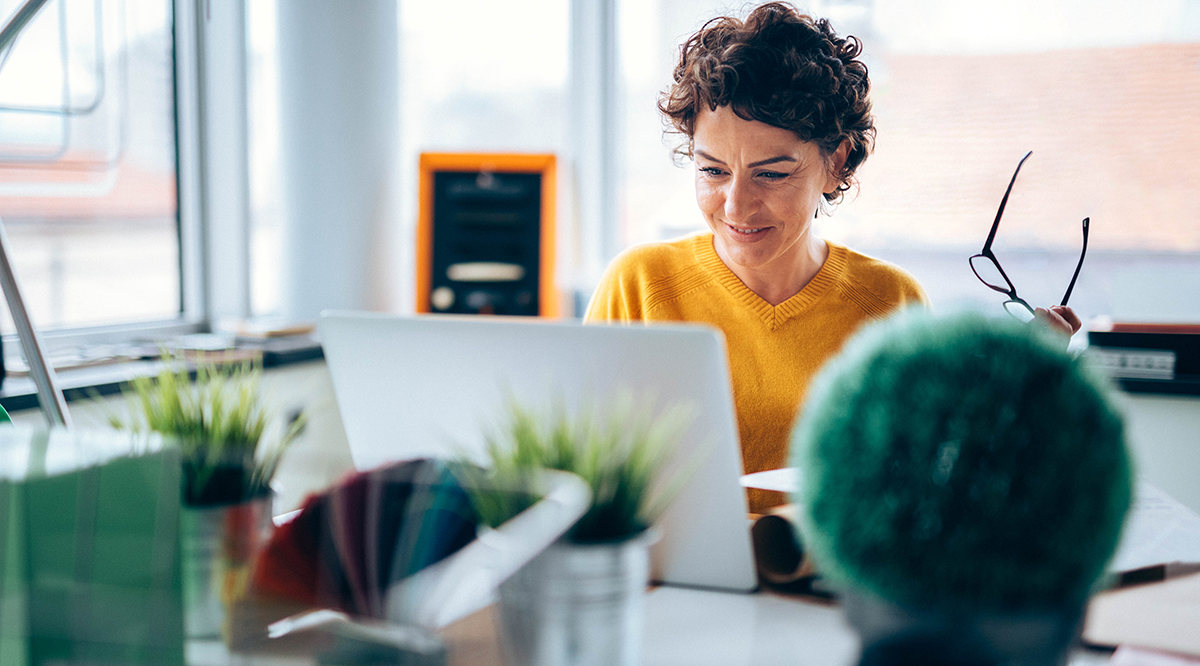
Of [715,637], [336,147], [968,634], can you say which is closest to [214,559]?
[715,637]

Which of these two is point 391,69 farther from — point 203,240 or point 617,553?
point 617,553

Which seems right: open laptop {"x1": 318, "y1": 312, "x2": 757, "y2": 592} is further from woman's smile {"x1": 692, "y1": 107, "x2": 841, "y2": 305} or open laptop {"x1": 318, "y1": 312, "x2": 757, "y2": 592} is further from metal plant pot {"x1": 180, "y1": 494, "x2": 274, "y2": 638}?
woman's smile {"x1": 692, "y1": 107, "x2": 841, "y2": 305}

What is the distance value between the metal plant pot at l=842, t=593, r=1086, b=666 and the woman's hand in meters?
0.69

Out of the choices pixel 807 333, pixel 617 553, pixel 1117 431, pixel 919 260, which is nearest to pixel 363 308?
pixel 807 333

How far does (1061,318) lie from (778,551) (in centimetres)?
56

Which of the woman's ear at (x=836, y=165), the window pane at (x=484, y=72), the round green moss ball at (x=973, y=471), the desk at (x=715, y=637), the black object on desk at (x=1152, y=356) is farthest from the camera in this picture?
the window pane at (x=484, y=72)

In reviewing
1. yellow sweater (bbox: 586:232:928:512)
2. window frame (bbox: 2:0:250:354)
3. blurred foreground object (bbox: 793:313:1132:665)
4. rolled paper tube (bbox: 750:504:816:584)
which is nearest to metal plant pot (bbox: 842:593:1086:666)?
blurred foreground object (bbox: 793:313:1132:665)

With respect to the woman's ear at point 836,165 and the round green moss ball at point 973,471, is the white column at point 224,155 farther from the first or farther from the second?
→ the round green moss ball at point 973,471

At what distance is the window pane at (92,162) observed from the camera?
1.98m

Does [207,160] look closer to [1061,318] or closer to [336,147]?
[336,147]

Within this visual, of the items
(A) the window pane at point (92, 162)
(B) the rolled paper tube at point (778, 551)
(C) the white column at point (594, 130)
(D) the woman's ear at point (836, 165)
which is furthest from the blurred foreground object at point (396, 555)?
(C) the white column at point (594, 130)

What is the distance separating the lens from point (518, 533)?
1.83 ft

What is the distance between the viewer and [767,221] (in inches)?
60.1

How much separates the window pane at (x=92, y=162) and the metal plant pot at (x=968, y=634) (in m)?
1.93
